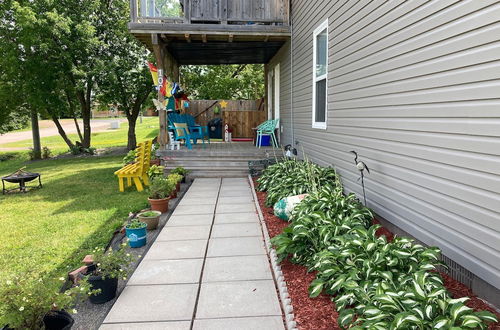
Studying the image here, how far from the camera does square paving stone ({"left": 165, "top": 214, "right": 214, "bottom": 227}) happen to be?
4.54m

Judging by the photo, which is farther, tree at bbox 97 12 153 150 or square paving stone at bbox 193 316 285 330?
tree at bbox 97 12 153 150

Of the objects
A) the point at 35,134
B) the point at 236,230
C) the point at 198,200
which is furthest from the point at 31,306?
the point at 35,134

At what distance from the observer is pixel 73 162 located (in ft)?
40.5

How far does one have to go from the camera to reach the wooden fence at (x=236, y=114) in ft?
39.6

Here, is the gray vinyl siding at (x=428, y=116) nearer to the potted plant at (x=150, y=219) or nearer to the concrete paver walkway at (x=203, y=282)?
the concrete paver walkway at (x=203, y=282)

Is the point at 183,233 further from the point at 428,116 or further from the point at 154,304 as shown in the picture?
the point at 428,116

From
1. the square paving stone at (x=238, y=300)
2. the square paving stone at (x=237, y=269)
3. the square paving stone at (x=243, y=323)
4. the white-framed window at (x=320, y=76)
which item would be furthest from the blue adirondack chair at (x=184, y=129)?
the square paving stone at (x=243, y=323)

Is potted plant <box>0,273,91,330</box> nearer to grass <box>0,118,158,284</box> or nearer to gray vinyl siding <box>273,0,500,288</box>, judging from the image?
grass <box>0,118,158,284</box>

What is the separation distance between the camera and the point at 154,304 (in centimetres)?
261

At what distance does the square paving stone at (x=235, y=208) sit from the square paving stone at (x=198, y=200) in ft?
1.15

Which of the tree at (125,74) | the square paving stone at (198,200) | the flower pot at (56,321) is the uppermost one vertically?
the tree at (125,74)

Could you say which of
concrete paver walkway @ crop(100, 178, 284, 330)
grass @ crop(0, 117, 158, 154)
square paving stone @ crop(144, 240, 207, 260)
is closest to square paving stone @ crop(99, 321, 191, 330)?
concrete paver walkway @ crop(100, 178, 284, 330)

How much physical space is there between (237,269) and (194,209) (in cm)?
223

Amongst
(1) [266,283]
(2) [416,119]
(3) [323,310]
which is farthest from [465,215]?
(1) [266,283]
